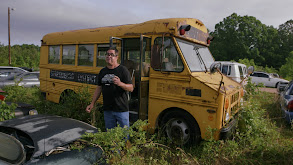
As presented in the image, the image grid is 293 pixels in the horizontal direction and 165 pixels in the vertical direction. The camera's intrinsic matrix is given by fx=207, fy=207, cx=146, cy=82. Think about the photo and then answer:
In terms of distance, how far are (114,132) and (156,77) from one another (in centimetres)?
222

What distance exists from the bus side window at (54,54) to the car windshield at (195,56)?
420 centimetres

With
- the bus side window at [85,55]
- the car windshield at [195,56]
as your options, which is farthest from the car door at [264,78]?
the bus side window at [85,55]

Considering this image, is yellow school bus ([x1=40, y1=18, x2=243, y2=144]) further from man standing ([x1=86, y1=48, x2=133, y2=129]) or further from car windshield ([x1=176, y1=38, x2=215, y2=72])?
man standing ([x1=86, y1=48, x2=133, y2=129])

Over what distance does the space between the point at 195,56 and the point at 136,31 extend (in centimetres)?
147

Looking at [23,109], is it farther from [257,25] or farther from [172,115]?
[257,25]

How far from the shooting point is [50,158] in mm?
1900

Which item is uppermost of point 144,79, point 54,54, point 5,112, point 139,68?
point 54,54

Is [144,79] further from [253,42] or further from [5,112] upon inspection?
[253,42]

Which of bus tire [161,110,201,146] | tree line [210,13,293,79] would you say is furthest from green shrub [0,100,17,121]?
tree line [210,13,293,79]

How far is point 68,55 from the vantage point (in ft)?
→ 20.8

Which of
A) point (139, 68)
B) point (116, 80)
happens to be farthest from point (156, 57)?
point (116, 80)

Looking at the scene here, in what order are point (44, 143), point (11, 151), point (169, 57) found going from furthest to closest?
point (169, 57) → point (44, 143) → point (11, 151)

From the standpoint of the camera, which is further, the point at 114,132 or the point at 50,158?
the point at 114,132

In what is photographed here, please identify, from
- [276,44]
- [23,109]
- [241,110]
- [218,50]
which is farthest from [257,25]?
[23,109]
